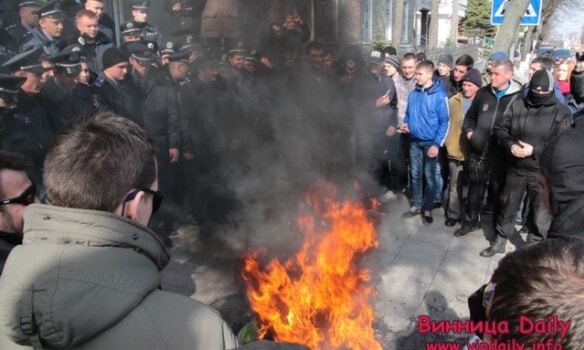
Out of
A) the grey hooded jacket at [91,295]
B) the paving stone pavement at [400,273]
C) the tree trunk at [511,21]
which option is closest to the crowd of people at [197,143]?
the grey hooded jacket at [91,295]

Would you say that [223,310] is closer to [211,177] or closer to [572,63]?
[211,177]

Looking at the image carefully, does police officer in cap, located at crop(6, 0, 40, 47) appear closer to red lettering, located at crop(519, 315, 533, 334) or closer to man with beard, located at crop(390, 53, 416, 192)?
man with beard, located at crop(390, 53, 416, 192)

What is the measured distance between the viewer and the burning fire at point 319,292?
10.4 feet

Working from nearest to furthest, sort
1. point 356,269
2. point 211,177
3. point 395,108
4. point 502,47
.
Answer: point 356,269
point 211,177
point 395,108
point 502,47

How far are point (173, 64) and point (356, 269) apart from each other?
11.5 feet

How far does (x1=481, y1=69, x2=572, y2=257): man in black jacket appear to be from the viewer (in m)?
4.25

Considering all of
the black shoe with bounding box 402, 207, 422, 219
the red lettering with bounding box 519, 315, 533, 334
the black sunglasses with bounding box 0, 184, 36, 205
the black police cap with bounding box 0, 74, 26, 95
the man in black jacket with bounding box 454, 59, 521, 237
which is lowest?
the black shoe with bounding box 402, 207, 422, 219

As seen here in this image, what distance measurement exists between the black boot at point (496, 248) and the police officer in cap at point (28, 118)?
14.2 feet

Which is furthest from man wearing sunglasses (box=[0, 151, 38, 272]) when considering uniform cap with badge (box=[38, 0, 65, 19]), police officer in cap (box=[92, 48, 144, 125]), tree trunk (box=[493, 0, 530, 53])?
tree trunk (box=[493, 0, 530, 53])

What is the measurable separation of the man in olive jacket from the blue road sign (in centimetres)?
893

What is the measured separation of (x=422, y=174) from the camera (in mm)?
5848

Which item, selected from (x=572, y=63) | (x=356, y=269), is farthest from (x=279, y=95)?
(x=572, y=63)

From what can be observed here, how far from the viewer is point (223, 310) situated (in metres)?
3.68

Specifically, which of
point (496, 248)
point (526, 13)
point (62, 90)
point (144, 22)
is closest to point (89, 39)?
point (62, 90)
